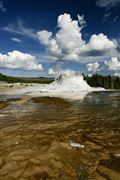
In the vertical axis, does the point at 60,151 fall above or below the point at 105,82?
below

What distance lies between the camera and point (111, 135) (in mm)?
13203

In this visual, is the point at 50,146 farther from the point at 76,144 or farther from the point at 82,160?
the point at 82,160

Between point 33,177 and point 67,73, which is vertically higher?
point 67,73

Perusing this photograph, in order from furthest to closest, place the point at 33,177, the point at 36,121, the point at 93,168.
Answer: the point at 36,121 → the point at 93,168 → the point at 33,177

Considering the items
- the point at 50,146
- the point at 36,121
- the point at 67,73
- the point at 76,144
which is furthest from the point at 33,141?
the point at 67,73

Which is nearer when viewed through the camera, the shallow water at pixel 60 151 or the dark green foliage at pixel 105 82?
the shallow water at pixel 60 151

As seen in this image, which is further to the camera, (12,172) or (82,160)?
(82,160)

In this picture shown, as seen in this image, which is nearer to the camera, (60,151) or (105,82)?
(60,151)

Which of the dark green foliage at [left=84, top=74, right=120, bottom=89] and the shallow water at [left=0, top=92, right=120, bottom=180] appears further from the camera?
the dark green foliage at [left=84, top=74, right=120, bottom=89]

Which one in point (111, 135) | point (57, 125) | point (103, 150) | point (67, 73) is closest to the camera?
point (103, 150)

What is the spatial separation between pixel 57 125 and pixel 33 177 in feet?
27.2

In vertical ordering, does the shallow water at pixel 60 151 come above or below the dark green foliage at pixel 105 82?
below

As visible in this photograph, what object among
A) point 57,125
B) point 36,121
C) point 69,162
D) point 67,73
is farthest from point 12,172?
point 67,73

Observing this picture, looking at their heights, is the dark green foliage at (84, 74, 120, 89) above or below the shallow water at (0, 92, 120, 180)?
above
